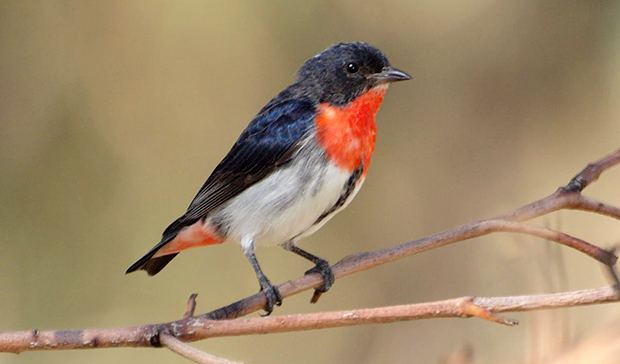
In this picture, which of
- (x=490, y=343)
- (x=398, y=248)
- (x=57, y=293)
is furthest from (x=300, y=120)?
(x=57, y=293)

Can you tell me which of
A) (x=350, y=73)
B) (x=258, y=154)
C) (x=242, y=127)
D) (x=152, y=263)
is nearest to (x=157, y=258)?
(x=152, y=263)

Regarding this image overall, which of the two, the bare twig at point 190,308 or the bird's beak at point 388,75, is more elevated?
the bird's beak at point 388,75

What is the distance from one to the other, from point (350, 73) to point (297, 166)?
49cm

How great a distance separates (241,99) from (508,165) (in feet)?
5.40

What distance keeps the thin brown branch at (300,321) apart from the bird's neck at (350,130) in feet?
4.43

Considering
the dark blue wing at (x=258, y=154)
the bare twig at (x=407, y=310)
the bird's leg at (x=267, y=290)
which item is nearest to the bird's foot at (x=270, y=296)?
the bird's leg at (x=267, y=290)

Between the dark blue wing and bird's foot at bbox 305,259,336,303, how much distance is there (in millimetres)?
436

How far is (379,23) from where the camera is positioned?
18.5 ft

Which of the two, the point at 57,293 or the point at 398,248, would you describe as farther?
the point at 57,293

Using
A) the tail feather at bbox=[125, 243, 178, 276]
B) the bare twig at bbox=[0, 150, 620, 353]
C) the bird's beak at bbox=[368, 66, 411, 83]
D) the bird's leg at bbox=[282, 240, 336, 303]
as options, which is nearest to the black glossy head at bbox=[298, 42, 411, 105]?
the bird's beak at bbox=[368, 66, 411, 83]

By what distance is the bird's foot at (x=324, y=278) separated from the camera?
2986 millimetres

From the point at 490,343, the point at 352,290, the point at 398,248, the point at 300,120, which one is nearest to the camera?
the point at 398,248

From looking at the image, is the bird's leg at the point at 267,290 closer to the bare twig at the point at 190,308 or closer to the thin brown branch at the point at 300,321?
the bare twig at the point at 190,308

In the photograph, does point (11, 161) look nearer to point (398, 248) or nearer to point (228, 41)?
point (228, 41)
